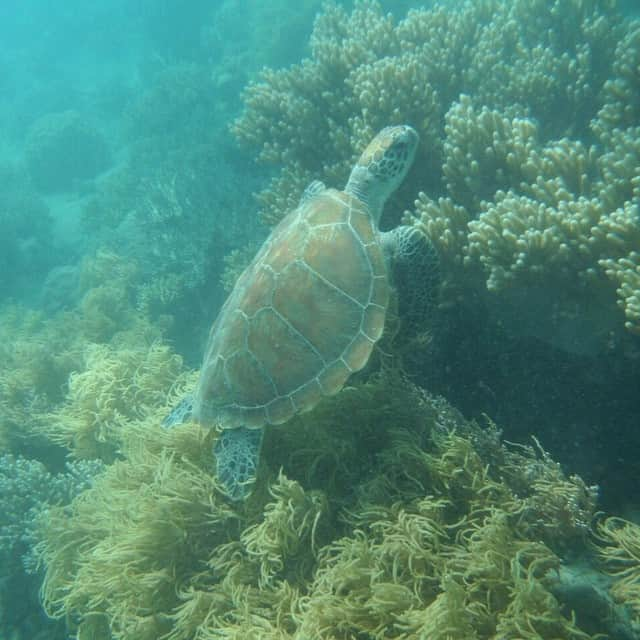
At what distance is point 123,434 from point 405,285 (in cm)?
278

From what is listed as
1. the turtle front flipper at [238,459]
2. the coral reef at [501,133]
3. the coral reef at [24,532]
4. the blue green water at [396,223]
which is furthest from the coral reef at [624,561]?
the coral reef at [24,532]

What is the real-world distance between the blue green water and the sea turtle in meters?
0.62

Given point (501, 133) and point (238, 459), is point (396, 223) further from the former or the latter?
point (238, 459)

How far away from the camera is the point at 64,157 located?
757 inches

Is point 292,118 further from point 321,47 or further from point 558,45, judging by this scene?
point 558,45

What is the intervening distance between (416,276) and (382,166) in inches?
48.4

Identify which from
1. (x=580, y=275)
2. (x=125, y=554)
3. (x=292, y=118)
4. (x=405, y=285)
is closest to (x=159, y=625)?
(x=125, y=554)

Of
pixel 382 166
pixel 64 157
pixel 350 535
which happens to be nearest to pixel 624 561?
pixel 350 535

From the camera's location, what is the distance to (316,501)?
2.71 m

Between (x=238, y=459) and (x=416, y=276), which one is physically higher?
(x=416, y=276)

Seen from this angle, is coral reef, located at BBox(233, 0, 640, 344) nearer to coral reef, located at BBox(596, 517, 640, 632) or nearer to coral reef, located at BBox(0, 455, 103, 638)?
coral reef, located at BBox(596, 517, 640, 632)

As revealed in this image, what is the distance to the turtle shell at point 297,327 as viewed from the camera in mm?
3189

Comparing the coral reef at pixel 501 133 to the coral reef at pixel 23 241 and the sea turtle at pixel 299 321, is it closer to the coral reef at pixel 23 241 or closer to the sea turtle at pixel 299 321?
the sea turtle at pixel 299 321

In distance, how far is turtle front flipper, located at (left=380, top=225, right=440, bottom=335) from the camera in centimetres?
369
